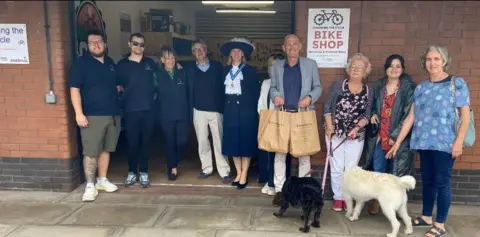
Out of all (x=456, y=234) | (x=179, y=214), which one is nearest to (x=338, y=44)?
(x=456, y=234)

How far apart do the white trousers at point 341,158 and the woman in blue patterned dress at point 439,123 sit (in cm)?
57

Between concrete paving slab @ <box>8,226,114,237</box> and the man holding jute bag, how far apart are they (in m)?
1.71

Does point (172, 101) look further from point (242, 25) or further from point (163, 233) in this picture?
point (242, 25)

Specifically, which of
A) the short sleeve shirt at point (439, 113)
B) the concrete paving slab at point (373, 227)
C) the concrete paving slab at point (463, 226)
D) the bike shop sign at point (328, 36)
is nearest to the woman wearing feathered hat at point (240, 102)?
the bike shop sign at point (328, 36)

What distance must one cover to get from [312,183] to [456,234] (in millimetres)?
1383

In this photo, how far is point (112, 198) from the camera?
181 inches

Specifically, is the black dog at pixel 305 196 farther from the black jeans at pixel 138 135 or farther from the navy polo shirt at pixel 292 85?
the black jeans at pixel 138 135

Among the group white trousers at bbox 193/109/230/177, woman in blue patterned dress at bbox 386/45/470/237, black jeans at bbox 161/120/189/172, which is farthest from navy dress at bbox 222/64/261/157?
woman in blue patterned dress at bbox 386/45/470/237

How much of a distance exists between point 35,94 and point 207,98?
6.42ft

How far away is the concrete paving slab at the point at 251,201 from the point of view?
173 inches

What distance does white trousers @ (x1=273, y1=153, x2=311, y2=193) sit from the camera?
14.6ft

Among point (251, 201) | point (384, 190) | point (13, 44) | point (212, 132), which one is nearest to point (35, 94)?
point (13, 44)

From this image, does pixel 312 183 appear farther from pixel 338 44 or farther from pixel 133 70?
pixel 133 70

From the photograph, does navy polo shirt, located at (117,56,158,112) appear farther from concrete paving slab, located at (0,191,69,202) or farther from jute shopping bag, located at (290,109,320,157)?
jute shopping bag, located at (290,109,320,157)
